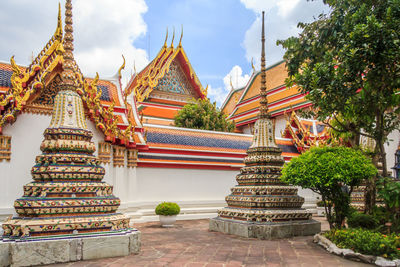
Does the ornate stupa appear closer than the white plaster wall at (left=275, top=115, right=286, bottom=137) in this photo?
Yes

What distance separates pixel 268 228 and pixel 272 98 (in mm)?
15989

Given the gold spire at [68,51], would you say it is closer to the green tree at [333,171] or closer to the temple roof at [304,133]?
the green tree at [333,171]

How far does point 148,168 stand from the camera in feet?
40.8

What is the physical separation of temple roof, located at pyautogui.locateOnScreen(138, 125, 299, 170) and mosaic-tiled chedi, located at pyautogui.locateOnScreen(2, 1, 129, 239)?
5.76m

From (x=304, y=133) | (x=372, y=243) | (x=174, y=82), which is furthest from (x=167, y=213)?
(x=174, y=82)

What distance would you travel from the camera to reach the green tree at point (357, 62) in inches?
225

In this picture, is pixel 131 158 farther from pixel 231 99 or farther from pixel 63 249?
pixel 231 99

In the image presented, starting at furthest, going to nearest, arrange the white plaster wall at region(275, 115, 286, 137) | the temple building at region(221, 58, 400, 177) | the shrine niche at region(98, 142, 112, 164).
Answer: the white plaster wall at region(275, 115, 286, 137)
the temple building at region(221, 58, 400, 177)
the shrine niche at region(98, 142, 112, 164)

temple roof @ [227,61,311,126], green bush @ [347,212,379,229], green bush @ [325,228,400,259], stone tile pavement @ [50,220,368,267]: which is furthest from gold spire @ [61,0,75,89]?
temple roof @ [227,61,311,126]

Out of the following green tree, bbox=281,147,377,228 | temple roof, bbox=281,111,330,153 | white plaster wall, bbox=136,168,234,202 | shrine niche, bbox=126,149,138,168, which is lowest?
white plaster wall, bbox=136,168,234,202

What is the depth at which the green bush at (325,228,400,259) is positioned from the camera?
5297mm

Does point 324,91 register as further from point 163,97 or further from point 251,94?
point 251,94

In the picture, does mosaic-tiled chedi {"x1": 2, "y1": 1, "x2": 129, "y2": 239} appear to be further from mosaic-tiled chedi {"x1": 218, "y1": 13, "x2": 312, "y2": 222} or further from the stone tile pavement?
mosaic-tiled chedi {"x1": 218, "y1": 13, "x2": 312, "y2": 222}

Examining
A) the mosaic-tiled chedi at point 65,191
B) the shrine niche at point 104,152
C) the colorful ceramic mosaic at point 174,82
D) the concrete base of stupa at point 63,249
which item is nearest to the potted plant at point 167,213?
the shrine niche at point 104,152
